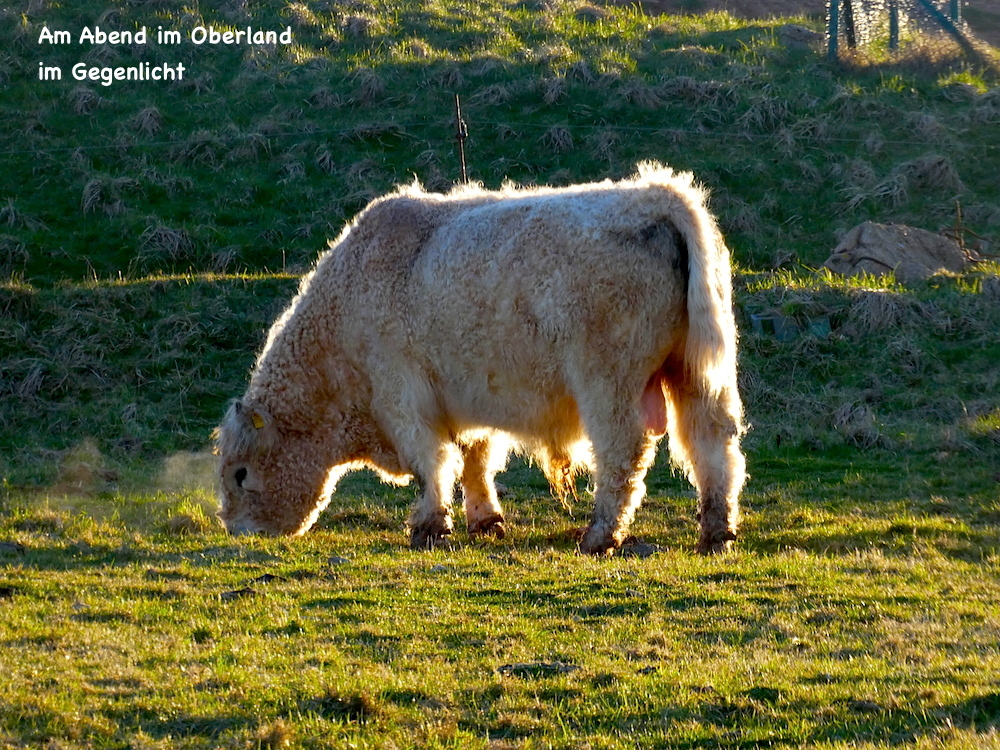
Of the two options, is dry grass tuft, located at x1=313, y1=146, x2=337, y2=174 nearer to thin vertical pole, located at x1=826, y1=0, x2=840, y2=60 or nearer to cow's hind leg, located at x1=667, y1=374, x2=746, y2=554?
thin vertical pole, located at x1=826, y1=0, x2=840, y2=60

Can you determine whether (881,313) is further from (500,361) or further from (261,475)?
(261,475)

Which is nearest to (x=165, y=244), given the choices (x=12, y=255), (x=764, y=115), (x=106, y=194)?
(x=106, y=194)

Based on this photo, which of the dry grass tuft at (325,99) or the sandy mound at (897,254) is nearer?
the sandy mound at (897,254)

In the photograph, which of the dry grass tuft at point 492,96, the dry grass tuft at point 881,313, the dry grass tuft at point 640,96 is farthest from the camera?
the dry grass tuft at point 640,96

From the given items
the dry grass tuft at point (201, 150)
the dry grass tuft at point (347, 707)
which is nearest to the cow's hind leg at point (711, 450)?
the dry grass tuft at point (347, 707)

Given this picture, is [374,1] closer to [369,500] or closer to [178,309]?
[178,309]

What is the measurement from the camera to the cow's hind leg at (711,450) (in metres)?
9.15

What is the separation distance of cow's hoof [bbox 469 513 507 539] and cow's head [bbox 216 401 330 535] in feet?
4.44

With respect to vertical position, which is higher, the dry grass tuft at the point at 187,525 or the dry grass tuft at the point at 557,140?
the dry grass tuft at the point at 557,140

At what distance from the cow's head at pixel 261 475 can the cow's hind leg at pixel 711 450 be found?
312cm

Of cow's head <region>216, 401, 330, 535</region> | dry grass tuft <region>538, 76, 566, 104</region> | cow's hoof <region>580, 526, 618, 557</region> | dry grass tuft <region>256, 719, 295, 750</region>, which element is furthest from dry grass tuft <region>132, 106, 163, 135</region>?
dry grass tuft <region>256, 719, 295, 750</region>

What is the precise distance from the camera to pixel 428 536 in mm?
9859

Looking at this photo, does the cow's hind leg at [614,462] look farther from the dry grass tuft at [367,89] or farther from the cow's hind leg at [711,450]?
the dry grass tuft at [367,89]

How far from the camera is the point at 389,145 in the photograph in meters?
22.5
